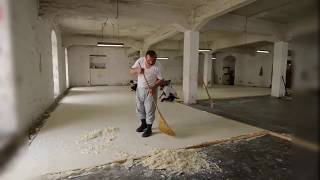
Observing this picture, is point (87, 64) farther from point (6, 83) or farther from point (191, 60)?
point (6, 83)

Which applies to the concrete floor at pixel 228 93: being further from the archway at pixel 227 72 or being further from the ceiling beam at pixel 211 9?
the archway at pixel 227 72

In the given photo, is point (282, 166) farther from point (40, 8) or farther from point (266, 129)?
point (40, 8)

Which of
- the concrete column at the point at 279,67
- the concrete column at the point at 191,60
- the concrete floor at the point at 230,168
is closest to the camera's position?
the concrete floor at the point at 230,168

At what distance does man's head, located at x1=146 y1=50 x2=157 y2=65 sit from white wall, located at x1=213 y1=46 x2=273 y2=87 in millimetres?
13202

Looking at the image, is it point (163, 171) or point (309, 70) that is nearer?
point (309, 70)

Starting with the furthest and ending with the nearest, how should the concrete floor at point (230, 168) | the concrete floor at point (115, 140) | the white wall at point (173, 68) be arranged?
the white wall at point (173, 68) < the concrete floor at point (115, 140) < the concrete floor at point (230, 168)

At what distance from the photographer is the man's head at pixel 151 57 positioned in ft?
11.4

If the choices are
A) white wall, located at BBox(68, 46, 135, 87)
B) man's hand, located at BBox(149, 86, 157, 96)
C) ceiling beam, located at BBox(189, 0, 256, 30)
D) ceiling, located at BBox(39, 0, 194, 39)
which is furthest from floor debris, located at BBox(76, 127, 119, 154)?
white wall, located at BBox(68, 46, 135, 87)

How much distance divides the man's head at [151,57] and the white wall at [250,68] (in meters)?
13.2

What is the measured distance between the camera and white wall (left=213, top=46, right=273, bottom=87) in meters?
15.0

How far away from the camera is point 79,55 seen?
14.5 metres

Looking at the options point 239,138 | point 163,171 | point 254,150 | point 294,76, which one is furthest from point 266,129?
point 294,76

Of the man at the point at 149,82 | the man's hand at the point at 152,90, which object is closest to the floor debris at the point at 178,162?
the man at the point at 149,82

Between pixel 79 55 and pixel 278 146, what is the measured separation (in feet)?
45.3
